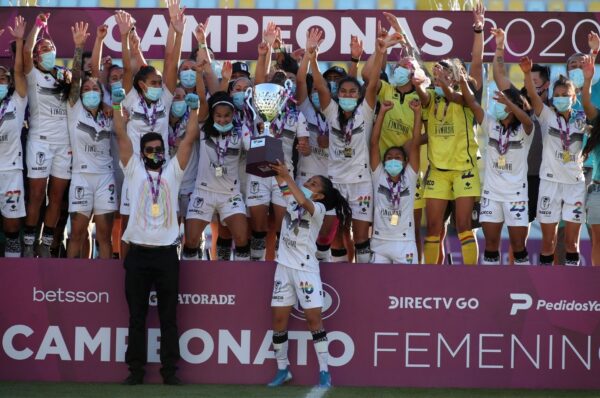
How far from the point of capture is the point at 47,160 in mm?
10148

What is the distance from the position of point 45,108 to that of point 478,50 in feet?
12.2

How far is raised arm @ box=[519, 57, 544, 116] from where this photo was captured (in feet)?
33.3

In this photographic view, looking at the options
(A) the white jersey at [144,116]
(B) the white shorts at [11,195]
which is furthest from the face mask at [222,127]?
(B) the white shorts at [11,195]

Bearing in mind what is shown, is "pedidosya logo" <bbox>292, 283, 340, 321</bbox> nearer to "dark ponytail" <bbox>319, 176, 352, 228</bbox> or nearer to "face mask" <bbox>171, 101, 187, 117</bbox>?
"dark ponytail" <bbox>319, 176, 352, 228</bbox>

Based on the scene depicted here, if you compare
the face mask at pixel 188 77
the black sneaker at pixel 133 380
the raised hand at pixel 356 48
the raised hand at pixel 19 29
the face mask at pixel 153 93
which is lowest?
the black sneaker at pixel 133 380

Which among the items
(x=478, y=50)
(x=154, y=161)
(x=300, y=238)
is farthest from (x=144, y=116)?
(x=478, y=50)

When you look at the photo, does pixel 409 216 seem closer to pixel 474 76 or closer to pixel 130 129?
pixel 474 76

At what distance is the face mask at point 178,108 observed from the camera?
10.4 metres

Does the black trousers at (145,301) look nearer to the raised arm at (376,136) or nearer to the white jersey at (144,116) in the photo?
the white jersey at (144,116)

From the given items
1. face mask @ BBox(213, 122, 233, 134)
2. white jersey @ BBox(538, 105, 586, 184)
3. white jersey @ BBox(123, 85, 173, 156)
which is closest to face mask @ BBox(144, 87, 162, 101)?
white jersey @ BBox(123, 85, 173, 156)

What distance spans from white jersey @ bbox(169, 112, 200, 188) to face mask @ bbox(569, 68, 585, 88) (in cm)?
326

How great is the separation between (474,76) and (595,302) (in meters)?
2.40

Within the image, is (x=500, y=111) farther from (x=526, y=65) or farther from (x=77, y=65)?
(x=77, y=65)

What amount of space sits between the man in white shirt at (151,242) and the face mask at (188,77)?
1.22 meters
